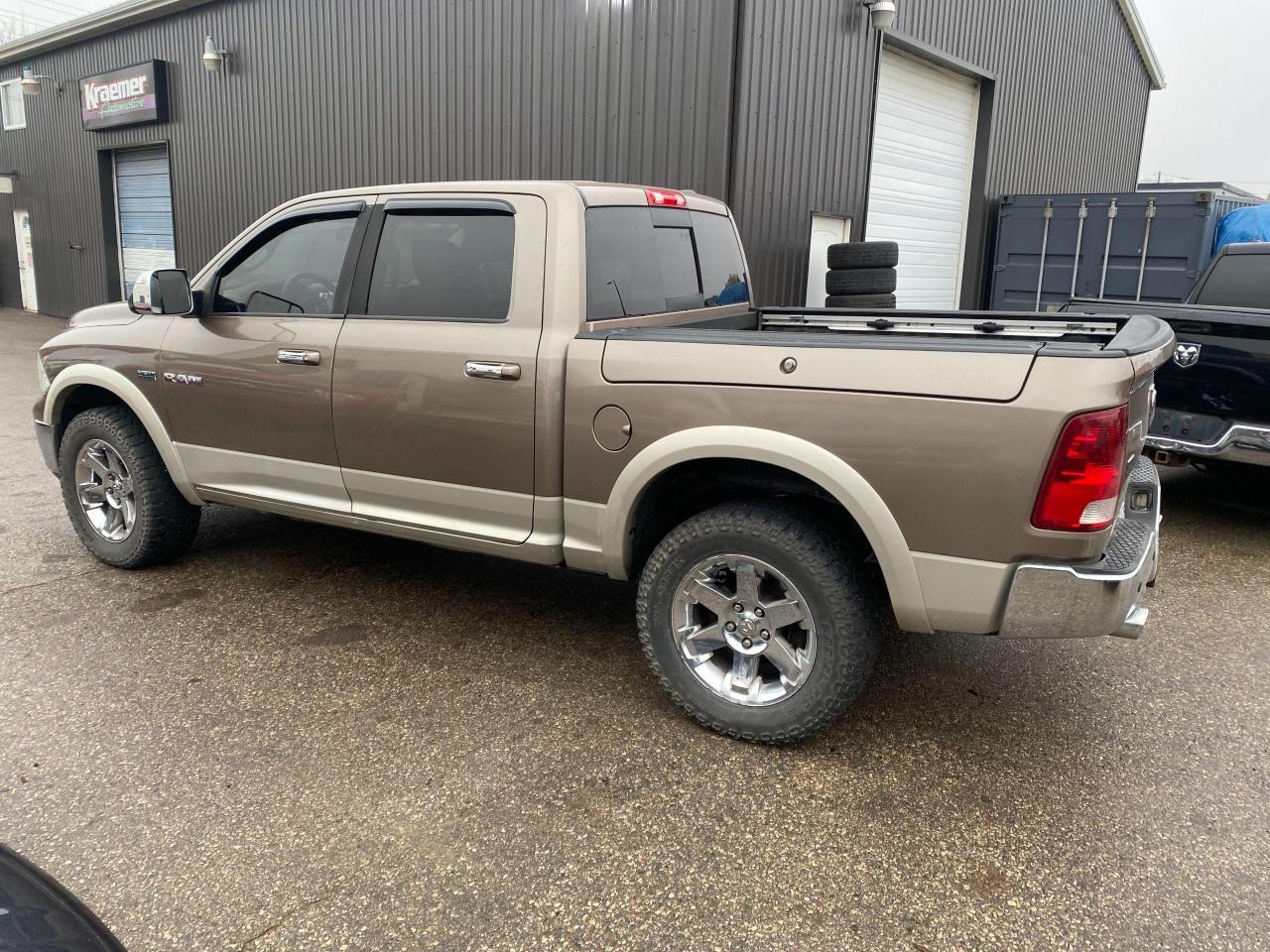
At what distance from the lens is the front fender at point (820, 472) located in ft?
9.31

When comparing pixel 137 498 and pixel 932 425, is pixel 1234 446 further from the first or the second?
pixel 137 498

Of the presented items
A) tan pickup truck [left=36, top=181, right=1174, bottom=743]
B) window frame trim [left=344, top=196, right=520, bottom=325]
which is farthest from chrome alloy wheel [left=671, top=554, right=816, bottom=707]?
window frame trim [left=344, top=196, right=520, bottom=325]

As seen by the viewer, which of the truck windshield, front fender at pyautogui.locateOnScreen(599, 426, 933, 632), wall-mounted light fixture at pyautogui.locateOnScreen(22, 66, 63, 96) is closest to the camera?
front fender at pyautogui.locateOnScreen(599, 426, 933, 632)

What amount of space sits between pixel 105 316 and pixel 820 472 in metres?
3.84

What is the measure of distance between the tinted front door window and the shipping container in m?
7.66

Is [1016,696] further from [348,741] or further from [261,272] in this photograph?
[261,272]

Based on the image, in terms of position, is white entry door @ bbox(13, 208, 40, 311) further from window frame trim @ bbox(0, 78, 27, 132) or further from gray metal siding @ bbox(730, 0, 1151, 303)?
gray metal siding @ bbox(730, 0, 1151, 303)

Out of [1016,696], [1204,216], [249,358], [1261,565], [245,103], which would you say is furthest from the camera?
[245,103]

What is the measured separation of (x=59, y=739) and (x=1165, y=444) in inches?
228

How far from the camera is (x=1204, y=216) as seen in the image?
32.7 feet

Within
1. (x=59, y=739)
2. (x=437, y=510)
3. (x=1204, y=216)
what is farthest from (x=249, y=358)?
(x=1204, y=216)

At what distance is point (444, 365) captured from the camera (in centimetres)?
359

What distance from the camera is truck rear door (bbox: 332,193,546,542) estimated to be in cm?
348

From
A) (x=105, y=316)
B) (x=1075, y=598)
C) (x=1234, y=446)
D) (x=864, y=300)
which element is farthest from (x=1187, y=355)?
(x=105, y=316)
